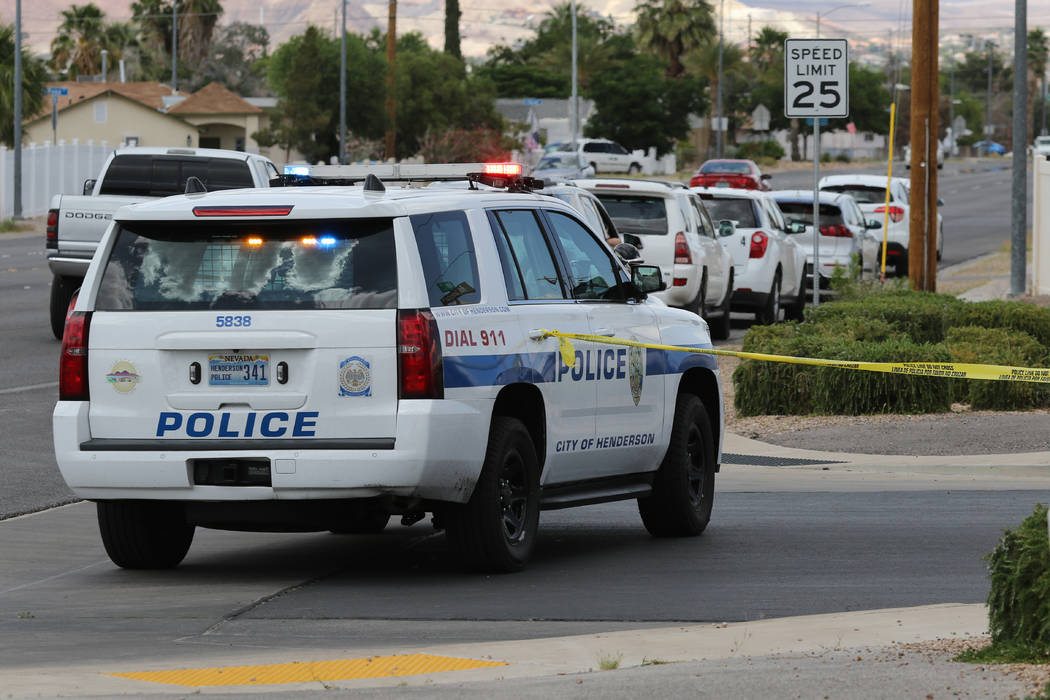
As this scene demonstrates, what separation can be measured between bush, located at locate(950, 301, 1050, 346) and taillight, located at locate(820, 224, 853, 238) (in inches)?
372

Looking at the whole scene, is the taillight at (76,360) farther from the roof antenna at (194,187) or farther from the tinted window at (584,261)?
the tinted window at (584,261)

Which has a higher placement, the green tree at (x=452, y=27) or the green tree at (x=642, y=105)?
the green tree at (x=452, y=27)

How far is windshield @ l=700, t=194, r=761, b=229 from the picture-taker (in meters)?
25.6

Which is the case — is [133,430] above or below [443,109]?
below

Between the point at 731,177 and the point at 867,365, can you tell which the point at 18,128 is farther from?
the point at 867,365

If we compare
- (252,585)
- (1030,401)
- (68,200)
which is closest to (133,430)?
(252,585)

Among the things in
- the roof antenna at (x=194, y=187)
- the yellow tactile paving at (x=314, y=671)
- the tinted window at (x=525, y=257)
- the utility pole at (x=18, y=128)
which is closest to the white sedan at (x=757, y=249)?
the tinted window at (x=525, y=257)

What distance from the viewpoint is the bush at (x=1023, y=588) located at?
632cm

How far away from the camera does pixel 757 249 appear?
25156 millimetres

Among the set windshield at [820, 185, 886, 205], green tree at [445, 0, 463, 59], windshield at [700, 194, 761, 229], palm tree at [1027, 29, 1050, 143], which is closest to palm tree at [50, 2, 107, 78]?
green tree at [445, 0, 463, 59]

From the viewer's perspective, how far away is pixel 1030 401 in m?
15.9

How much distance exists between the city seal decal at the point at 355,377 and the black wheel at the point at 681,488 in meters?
2.56

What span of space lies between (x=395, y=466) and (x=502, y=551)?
0.88m

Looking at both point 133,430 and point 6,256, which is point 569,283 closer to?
point 133,430
